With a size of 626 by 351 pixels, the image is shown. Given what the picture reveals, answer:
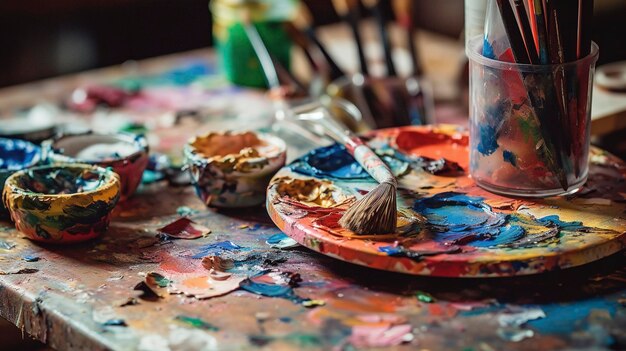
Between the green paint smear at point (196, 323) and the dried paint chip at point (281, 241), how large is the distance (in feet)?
0.60

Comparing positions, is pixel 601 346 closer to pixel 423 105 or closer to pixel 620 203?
pixel 620 203

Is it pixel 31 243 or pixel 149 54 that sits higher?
pixel 31 243

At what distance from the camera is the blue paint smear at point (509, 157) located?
1092 millimetres

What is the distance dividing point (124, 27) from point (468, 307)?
2499 mm

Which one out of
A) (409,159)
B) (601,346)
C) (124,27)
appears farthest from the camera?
(124,27)

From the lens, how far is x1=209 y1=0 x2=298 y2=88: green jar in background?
173 cm

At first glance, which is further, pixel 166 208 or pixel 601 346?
pixel 166 208

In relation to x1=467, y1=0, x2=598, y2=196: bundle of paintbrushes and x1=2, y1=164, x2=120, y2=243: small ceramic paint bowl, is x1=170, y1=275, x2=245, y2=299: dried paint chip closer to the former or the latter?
x1=2, y1=164, x2=120, y2=243: small ceramic paint bowl

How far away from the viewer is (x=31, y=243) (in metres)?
1.11

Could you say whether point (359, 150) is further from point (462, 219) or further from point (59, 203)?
point (59, 203)

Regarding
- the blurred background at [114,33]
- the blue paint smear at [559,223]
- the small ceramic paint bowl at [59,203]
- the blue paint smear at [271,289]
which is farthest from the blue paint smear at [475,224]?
Answer: the blurred background at [114,33]

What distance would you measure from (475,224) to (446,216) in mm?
37

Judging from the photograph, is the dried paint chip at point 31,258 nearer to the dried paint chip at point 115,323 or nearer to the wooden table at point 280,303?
the wooden table at point 280,303

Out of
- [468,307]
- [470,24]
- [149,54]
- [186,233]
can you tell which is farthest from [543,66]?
[149,54]
